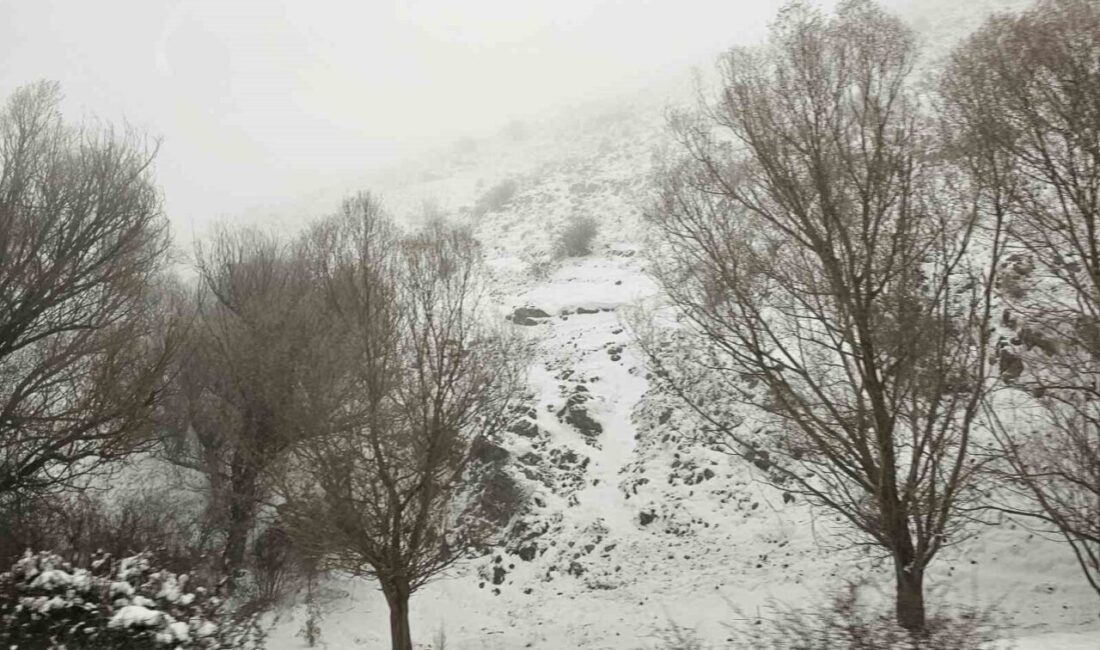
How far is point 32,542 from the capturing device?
992 cm

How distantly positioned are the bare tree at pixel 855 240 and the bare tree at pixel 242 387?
7468mm

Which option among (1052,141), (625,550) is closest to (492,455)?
(625,550)

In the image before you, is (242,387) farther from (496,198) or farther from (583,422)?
(496,198)

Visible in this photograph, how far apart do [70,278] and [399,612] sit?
737 centimetres

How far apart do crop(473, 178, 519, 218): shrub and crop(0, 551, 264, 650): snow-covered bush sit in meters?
37.1

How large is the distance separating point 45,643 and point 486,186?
46.3 meters

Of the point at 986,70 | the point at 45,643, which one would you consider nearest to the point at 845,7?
the point at 986,70

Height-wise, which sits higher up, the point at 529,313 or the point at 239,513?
the point at 529,313

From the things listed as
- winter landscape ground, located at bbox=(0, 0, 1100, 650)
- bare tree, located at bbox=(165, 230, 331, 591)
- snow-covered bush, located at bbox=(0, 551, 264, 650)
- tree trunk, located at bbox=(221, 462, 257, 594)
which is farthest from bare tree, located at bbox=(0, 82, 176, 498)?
snow-covered bush, located at bbox=(0, 551, 264, 650)

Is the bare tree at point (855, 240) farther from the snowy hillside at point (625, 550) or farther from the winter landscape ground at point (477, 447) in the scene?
the snowy hillside at point (625, 550)

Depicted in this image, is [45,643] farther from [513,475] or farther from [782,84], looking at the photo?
[513,475]

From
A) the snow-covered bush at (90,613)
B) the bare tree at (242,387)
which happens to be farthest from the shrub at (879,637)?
the bare tree at (242,387)

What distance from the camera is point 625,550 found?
544 inches

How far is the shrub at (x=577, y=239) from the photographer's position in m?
29.7
